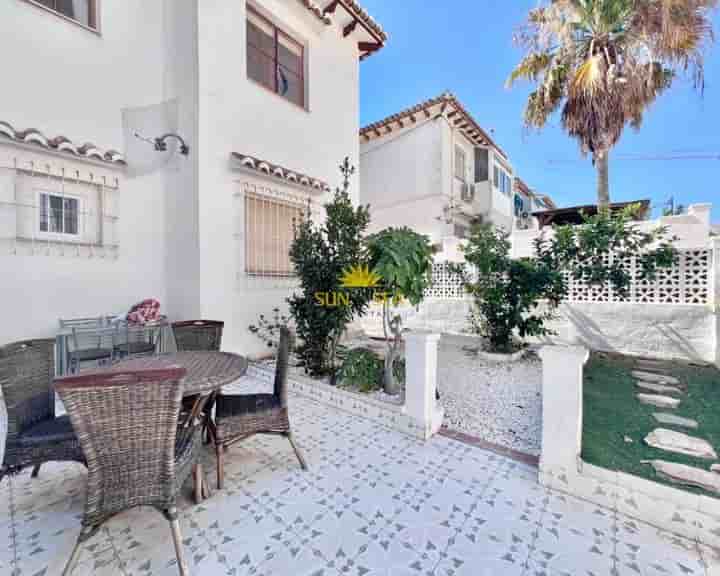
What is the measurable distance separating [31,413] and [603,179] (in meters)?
11.8

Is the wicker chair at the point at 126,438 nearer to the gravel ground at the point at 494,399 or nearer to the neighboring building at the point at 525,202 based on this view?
the gravel ground at the point at 494,399

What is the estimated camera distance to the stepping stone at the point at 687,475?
249 cm

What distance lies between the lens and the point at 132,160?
570 centimetres

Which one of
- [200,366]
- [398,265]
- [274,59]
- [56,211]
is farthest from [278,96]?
[200,366]

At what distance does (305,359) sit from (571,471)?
3.66 metres

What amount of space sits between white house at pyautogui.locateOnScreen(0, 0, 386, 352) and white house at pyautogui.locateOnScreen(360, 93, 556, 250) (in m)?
5.46

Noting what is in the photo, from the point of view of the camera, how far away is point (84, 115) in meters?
5.18

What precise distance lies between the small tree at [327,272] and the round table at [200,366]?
75.9 inches

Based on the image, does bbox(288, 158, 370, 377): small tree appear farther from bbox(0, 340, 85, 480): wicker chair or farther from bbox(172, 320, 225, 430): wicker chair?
bbox(0, 340, 85, 480): wicker chair

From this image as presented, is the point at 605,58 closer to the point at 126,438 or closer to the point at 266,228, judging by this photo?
the point at 266,228

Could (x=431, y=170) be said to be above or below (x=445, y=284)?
above

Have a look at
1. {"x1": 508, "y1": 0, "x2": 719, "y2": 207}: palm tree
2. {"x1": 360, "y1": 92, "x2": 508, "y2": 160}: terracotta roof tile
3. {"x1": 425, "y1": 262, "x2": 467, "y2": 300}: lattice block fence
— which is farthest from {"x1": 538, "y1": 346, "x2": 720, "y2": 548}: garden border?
{"x1": 360, "y1": 92, "x2": 508, "y2": 160}: terracotta roof tile

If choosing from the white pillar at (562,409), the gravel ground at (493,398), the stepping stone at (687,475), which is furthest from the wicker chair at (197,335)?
the stepping stone at (687,475)

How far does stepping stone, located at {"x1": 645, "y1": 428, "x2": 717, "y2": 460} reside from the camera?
2.98 meters
